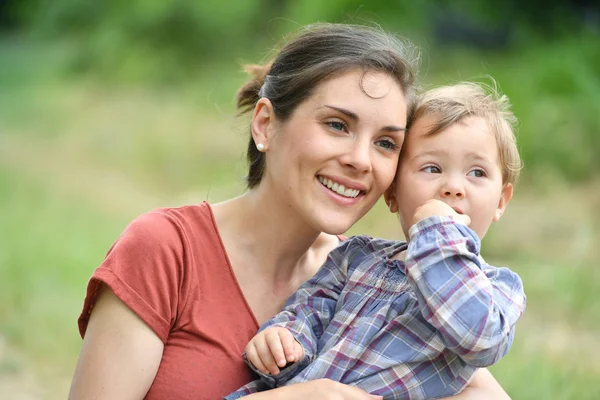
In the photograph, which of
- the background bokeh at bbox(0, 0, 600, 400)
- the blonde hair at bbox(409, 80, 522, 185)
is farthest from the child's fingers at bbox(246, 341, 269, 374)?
the background bokeh at bbox(0, 0, 600, 400)

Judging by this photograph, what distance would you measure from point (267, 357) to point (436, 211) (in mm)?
520

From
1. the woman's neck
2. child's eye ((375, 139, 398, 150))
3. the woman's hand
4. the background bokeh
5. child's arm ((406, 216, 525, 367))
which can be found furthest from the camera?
the background bokeh

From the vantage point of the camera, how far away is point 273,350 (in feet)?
6.75

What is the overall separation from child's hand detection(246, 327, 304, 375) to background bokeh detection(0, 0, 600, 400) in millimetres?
825

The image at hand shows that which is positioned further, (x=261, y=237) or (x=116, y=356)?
(x=261, y=237)

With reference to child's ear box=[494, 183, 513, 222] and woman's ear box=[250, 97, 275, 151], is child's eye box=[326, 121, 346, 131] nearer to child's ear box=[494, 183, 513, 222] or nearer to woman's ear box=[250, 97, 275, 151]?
woman's ear box=[250, 97, 275, 151]

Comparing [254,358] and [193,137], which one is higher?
[193,137]

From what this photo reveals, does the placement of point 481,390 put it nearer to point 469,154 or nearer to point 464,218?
point 464,218

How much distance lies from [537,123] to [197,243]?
4.79m

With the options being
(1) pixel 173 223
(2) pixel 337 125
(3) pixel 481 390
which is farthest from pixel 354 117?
(3) pixel 481 390

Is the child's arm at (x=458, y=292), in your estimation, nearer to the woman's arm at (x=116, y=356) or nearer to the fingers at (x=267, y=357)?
the fingers at (x=267, y=357)

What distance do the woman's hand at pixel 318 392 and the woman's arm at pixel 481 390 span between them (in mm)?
258

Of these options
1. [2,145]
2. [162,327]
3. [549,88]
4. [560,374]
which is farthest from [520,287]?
[2,145]

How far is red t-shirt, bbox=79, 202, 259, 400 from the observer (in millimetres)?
2090
